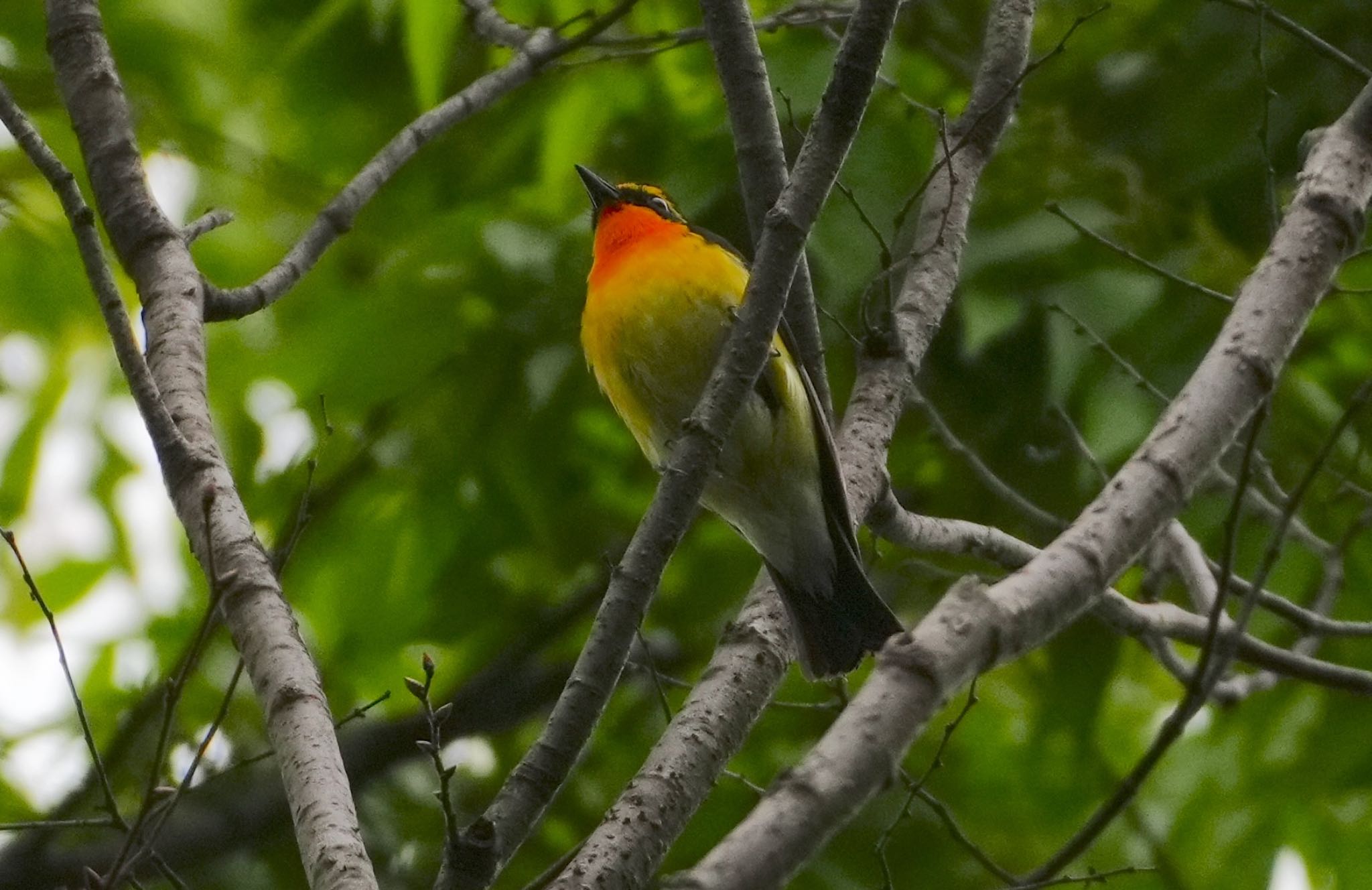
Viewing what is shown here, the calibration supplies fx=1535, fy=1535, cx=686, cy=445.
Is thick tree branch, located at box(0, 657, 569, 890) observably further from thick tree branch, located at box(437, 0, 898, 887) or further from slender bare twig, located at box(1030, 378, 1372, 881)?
slender bare twig, located at box(1030, 378, 1372, 881)

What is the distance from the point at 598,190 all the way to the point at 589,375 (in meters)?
0.56

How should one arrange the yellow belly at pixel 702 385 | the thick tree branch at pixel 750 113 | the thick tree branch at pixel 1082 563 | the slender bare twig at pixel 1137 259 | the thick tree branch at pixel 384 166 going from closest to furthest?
the thick tree branch at pixel 1082 563 → the thick tree branch at pixel 750 113 → the thick tree branch at pixel 384 166 → the slender bare twig at pixel 1137 259 → the yellow belly at pixel 702 385

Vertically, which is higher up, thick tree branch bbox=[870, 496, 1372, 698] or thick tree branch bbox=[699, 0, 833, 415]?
thick tree branch bbox=[699, 0, 833, 415]

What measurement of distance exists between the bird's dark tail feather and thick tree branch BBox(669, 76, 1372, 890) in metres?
1.19

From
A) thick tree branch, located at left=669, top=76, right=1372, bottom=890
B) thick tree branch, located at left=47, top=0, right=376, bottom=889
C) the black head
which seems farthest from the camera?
the black head

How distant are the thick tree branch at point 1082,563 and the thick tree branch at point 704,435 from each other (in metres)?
0.62

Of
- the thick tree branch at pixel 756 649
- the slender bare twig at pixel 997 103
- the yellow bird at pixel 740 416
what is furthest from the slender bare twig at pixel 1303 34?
the yellow bird at pixel 740 416

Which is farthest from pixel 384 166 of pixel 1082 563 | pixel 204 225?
pixel 1082 563

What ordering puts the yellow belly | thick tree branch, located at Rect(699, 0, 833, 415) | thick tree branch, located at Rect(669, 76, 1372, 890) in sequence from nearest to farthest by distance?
thick tree branch, located at Rect(669, 76, 1372, 890) → thick tree branch, located at Rect(699, 0, 833, 415) → the yellow belly

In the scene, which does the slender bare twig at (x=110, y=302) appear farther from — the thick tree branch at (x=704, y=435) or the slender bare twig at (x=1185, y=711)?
the slender bare twig at (x=1185, y=711)

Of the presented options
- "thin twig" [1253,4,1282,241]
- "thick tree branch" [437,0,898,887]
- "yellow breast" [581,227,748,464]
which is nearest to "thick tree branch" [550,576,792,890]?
"thick tree branch" [437,0,898,887]

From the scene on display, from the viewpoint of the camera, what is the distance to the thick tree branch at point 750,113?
278 centimetres

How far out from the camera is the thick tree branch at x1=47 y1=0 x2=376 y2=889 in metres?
2.15

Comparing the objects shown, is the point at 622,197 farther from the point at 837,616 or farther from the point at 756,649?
the point at 756,649
